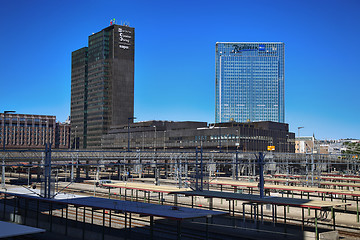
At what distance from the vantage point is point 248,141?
126 m

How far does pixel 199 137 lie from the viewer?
132 metres

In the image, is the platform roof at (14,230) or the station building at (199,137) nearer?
the platform roof at (14,230)

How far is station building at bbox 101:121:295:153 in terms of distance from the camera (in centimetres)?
12438

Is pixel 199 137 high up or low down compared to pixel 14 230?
up

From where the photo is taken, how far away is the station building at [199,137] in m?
124

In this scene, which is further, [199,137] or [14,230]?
[199,137]

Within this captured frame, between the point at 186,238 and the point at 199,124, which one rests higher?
the point at 199,124

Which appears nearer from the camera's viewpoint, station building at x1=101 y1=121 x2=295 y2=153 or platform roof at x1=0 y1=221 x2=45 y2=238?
platform roof at x1=0 y1=221 x2=45 y2=238

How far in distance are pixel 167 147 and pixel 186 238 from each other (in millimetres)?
116941

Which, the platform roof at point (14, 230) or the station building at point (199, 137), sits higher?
the station building at point (199, 137)

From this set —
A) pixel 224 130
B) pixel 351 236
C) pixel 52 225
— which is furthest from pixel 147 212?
pixel 224 130

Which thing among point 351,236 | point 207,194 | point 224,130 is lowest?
point 351,236

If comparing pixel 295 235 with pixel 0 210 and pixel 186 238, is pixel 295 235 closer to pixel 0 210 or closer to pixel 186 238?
pixel 186 238

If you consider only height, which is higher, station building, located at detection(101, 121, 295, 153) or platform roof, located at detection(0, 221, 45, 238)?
station building, located at detection(101, 121, 295, 153)
